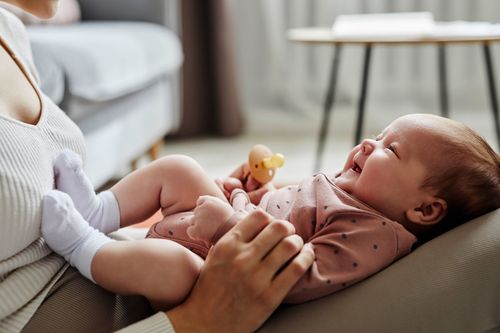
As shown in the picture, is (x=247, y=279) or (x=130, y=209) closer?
(x=247, y=279)

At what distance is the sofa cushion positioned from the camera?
1606 mm

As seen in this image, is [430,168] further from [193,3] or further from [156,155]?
[193,3]

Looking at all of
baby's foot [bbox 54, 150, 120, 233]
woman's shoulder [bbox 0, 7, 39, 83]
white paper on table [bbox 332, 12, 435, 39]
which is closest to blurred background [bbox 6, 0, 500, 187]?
white paper on table [bbox 332, 12, 435, 39]

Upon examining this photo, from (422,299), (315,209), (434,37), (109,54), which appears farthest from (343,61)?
(422,299)

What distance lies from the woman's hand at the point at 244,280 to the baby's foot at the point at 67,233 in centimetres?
12

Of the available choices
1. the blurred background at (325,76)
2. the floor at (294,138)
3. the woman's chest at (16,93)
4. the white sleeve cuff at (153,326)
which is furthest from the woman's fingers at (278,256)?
the blurred background at (325,76)

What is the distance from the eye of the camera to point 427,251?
2.39 ft

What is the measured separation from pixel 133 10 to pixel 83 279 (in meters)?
1.93

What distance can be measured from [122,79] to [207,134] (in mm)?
1370

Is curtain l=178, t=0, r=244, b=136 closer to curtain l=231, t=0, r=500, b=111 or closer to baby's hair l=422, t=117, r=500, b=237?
curtain l=231, t=0, r=500, b=111

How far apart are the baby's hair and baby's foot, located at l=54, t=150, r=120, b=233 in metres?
0.42

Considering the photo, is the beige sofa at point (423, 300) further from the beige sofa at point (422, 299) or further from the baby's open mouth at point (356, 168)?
the baby's open mouth at point (356, 168)

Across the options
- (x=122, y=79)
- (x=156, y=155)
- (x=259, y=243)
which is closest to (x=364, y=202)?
(x=259, y=243)

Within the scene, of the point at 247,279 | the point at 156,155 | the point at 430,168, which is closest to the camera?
the point at 247,279
